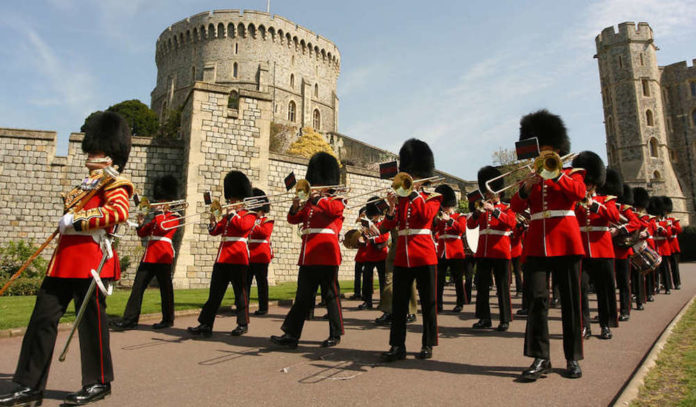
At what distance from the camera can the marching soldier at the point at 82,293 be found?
346 cm

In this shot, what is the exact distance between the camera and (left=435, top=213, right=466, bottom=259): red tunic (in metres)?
8.71

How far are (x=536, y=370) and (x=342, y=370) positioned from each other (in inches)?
68.3

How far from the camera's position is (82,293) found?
376 centimetres

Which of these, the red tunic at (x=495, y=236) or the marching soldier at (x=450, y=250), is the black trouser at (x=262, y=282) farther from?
the red tunic at (x=495, y=236)

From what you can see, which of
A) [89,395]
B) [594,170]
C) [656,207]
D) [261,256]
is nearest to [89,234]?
[89,395]

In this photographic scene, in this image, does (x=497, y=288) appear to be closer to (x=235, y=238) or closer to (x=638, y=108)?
(x=235, y=238)

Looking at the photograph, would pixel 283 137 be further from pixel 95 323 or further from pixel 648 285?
pixel 95 323

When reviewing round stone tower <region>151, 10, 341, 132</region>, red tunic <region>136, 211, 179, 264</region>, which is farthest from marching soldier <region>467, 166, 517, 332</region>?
round stone tower <region>151, 10, 341, 132</region>

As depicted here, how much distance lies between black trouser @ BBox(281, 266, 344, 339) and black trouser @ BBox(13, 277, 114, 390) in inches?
85.0

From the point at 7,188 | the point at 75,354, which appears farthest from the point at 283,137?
the point at 75,354

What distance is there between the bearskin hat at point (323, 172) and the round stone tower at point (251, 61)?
43673mm

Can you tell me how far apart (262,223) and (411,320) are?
328cm

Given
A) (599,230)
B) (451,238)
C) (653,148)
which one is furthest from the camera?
(653,148)

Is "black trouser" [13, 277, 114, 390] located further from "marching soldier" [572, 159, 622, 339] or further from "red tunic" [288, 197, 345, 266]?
"marching soldier" [572, 159, 622, 339]
